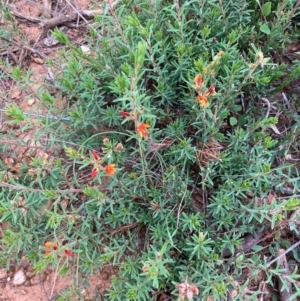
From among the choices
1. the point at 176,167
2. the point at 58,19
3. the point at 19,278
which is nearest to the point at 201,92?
the point at 176,167

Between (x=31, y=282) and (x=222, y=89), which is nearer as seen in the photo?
(x=222, y=89)

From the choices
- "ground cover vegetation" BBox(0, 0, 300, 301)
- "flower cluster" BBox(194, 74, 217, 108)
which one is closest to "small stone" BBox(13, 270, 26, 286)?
"ground cover vegetation" BBox(0, 0, 300, 301)

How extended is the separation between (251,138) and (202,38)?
0.64m

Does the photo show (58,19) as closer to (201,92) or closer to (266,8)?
(266,8)

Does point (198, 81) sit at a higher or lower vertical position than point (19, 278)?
higher

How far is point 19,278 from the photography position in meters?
2.90

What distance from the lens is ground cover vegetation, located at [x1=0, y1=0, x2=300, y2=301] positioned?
235 cm

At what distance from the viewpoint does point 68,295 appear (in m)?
2.39

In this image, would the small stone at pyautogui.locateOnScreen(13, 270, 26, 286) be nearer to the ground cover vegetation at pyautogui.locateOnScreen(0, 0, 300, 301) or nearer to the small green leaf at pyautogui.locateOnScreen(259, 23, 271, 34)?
the ground cover vegetation at pyautogui.locateOnScreen(0, 0, 300, 301)

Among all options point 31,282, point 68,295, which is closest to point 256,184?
point 68,295

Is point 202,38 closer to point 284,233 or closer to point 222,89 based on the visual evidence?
→ point 222,89

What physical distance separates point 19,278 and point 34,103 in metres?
1.20

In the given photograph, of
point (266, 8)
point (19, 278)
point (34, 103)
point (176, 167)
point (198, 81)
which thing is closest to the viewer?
point (198, 81)

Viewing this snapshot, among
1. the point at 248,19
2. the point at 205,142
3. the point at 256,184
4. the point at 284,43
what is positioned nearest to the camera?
the point at 256,184
